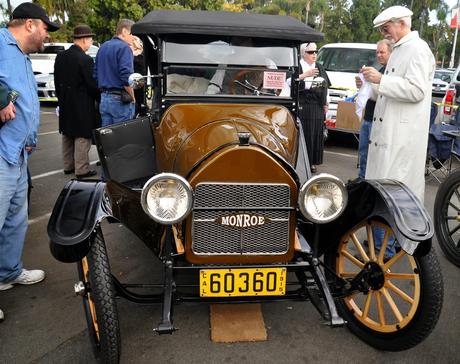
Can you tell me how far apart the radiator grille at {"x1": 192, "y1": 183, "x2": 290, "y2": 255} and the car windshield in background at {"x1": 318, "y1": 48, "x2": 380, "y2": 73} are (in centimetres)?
654

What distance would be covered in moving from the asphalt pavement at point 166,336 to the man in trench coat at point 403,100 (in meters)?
0.95

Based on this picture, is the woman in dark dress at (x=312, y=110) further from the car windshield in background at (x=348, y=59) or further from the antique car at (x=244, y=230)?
the car windshield in background at (x=348, y=59)

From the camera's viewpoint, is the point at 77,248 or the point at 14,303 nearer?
the point at 77,248

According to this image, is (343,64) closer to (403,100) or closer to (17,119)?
(403,100)

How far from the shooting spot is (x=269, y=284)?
2252mm

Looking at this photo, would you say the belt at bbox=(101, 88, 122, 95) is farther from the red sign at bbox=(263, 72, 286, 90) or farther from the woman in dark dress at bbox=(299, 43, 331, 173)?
the red sign at bbox=(263, 72, 286, 90)

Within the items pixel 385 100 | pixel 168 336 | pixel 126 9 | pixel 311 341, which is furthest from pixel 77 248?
pixel 126 9

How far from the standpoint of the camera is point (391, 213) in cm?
222

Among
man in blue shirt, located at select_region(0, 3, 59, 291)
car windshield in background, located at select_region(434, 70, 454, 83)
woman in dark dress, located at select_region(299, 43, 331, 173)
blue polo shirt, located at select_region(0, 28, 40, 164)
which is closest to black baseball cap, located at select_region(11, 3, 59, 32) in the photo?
man in blue shirt, located at select_region(0, 3, 59, 291)

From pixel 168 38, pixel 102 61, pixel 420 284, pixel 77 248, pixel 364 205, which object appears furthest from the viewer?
pixel 102 61

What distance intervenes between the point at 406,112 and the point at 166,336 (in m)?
2.25

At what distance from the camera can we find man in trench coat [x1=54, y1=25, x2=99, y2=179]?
539 cm

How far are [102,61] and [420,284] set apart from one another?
4459 mm

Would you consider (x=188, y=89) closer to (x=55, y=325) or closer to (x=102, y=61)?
(x=55, y=325)
